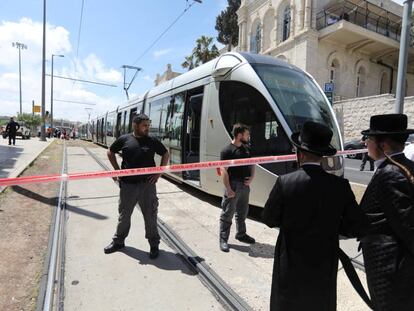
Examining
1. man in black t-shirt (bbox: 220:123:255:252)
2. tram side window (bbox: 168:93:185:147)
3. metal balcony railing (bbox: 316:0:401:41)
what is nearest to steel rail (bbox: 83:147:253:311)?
man in black t-shirt (bbox: 220:123:255:252)

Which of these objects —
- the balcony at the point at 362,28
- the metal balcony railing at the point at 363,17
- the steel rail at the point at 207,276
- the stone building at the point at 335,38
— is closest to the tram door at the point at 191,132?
the steel rail at the point at 207,276

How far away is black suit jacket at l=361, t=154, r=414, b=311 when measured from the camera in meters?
2.04

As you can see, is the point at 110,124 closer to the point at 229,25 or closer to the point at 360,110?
the point at 360,110

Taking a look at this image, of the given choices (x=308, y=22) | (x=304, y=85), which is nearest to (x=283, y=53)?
(x=308, y=22)

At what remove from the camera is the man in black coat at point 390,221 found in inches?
80.4

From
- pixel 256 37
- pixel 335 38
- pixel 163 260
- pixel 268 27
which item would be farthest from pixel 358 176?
pixel 256 37

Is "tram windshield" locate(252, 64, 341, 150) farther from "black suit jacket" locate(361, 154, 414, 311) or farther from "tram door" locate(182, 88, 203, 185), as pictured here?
"black suit jacket" locate(361, 154, 414, 311)

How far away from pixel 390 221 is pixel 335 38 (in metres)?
28.7

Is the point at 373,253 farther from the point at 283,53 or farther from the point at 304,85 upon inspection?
the point at 283,53

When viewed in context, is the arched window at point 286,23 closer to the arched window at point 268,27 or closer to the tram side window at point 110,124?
the arched window at point 268,27

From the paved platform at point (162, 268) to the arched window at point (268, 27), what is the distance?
2721 cm

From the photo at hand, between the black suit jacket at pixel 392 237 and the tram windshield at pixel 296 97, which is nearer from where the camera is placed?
the black suit jacket at pixel 392 237

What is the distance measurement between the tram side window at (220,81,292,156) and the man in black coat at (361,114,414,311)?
350cm

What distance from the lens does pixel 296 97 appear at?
619cm
